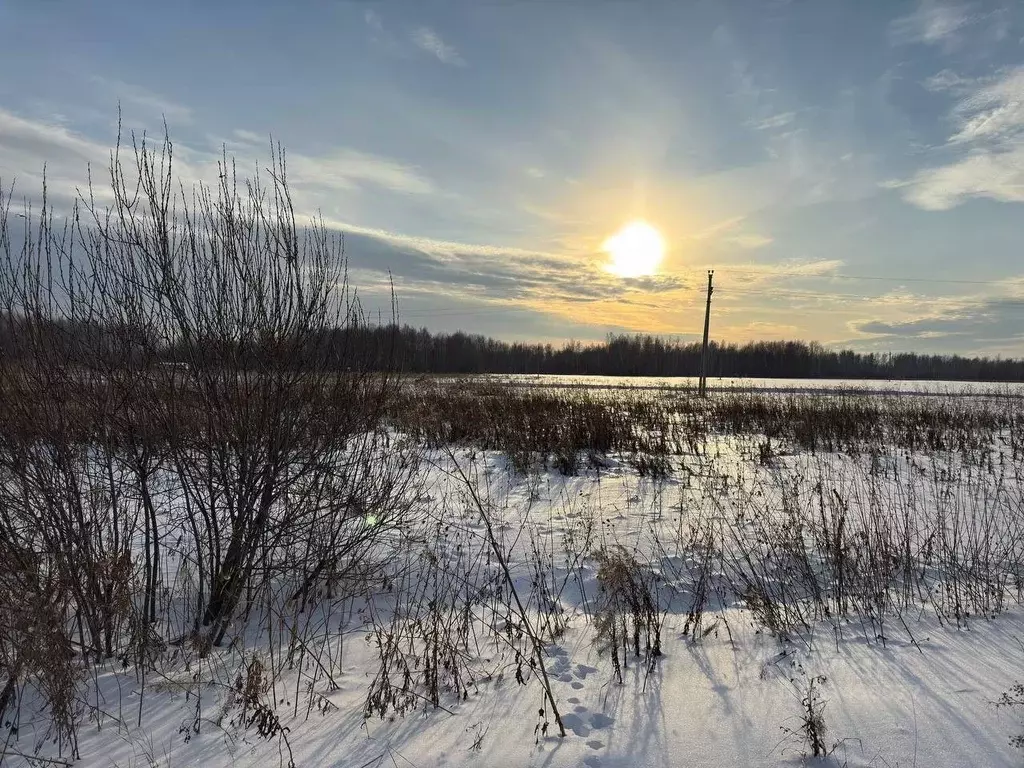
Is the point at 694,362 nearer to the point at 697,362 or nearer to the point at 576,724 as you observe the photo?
the point at 697,362

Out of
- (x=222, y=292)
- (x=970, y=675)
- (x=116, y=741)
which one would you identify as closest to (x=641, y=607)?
(x=970, y=675)

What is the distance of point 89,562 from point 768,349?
8229 centimetres

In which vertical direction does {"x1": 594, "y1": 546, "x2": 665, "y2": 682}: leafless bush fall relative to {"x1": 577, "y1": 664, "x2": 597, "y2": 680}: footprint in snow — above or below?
above

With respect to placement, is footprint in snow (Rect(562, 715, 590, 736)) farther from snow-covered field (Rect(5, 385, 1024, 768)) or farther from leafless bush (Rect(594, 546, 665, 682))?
leafless bush (Rect(594, 546, 665, 682))

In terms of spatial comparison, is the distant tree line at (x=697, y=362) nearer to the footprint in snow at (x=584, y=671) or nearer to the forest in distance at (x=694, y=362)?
the forest in distance at (x=694, y=362)

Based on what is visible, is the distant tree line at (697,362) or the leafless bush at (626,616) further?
the distant tree line at (697,362)

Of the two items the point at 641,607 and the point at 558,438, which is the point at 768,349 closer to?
the point at 558,438

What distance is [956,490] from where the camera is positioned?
7.41 m

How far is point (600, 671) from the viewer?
3.23 meters

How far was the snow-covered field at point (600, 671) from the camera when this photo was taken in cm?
254

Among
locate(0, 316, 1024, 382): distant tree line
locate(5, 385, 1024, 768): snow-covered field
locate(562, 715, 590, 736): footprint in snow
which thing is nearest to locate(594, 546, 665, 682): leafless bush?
locate(5, 385, 1024, 768): snow-covered field

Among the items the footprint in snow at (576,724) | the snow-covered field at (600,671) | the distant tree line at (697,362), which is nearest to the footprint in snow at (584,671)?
the snow-covered field at (600,671)

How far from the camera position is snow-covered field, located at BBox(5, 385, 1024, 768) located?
2.54 metres

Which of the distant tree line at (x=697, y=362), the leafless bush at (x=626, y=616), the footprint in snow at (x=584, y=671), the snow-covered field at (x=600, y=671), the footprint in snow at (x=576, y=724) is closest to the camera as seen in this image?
the snow-covered field at (x=600, y=671)
